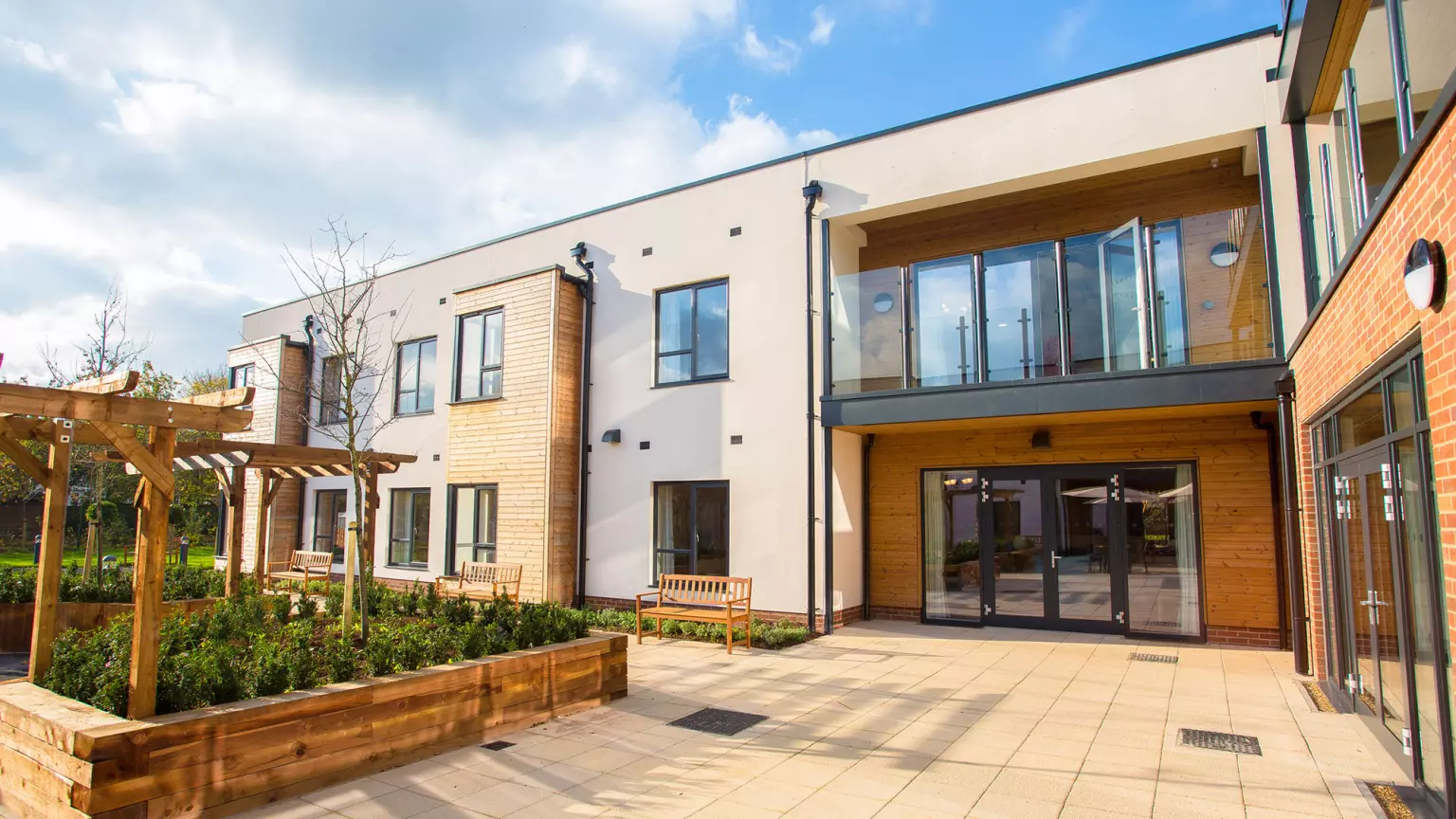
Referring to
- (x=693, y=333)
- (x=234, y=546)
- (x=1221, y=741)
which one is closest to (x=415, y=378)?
(x=234, y=546)

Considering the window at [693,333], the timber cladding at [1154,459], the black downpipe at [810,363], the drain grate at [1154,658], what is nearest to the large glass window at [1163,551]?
the timber cladding at [1154,459]

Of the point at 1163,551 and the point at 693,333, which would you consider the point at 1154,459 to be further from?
the point at 693,333

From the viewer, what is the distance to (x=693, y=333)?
11508 millimetres

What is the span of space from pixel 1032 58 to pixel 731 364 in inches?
226

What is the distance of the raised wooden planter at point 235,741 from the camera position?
12.0 ft

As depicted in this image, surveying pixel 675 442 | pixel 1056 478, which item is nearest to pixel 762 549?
pixel 675 442

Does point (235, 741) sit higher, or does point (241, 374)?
point (241, 374)

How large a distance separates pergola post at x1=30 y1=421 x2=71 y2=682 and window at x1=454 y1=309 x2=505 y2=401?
741 cm

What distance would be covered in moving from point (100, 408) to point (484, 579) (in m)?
7.62

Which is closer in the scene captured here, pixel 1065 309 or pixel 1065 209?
pixel 1065 309

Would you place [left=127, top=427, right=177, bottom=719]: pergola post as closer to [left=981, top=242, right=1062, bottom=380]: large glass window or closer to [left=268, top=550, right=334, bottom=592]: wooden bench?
[left=981, top=242, right=1062, bottom=380]: large glass window

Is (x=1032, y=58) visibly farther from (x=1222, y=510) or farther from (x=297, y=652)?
(x=297, y=652)

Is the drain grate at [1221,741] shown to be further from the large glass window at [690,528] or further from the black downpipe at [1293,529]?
the large glass window at [690,528]

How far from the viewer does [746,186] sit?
11.1 m
